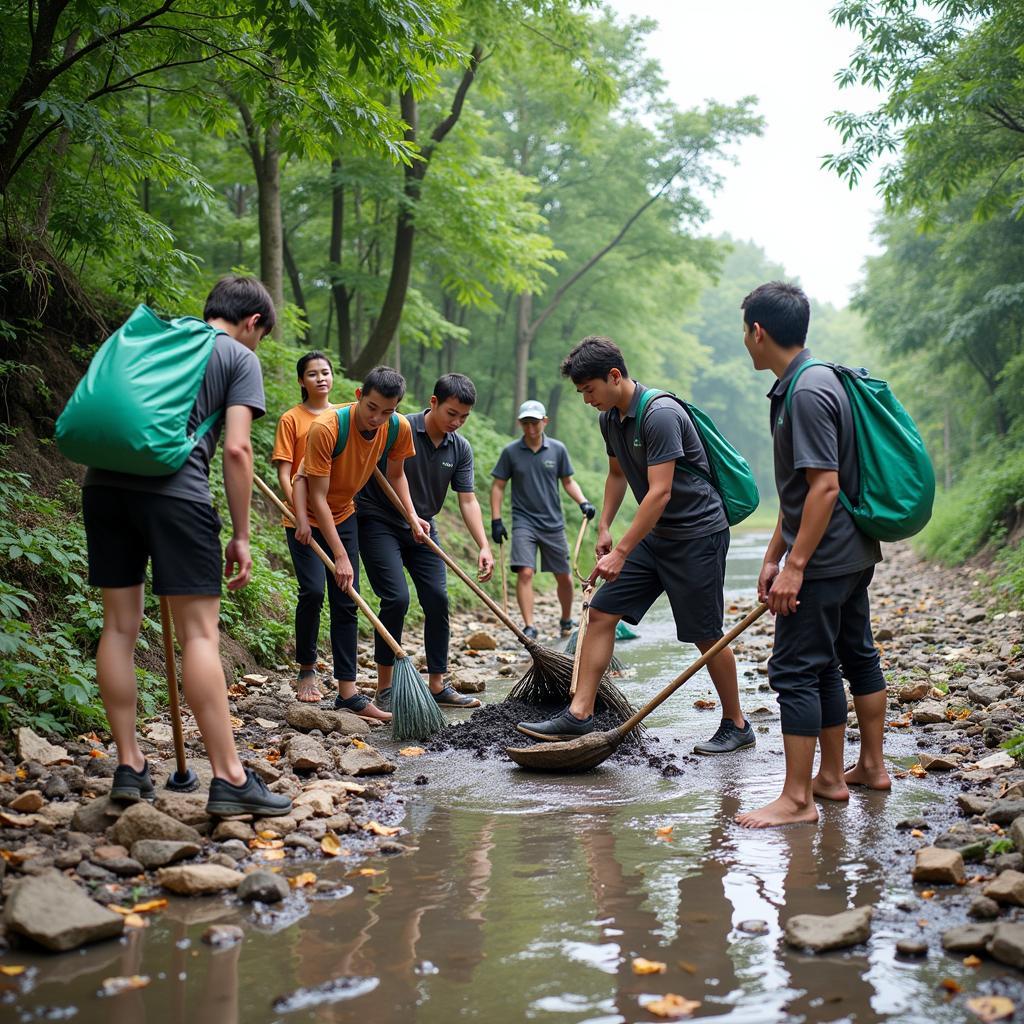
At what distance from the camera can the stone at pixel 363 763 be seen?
16.5 feet

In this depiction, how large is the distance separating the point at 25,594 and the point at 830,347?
95.2m

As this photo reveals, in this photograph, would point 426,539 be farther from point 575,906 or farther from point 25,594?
point 575,906

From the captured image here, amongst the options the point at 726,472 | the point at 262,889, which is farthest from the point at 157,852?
the point at 726,472

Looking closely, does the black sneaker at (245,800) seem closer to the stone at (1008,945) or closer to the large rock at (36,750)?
the large rock at (36,750)

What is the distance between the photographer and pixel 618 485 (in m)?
6.07

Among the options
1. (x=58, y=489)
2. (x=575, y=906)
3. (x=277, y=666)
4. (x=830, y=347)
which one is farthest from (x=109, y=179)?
(x=830, y=347)

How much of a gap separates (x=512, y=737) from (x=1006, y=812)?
2.70 meters

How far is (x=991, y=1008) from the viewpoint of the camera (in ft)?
8.05

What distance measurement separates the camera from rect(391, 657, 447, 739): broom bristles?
5.76 m

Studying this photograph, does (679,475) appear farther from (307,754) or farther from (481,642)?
(481,642)

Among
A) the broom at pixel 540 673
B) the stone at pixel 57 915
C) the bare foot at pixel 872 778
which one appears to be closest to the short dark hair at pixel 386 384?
the broom at pixel 540 673

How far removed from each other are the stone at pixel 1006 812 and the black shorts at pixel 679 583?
1.77 meters

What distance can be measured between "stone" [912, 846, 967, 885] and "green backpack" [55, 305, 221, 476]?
3004mm

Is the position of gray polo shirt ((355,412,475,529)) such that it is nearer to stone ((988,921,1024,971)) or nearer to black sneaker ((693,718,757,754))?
black sneaker ((693,718,757,754))
